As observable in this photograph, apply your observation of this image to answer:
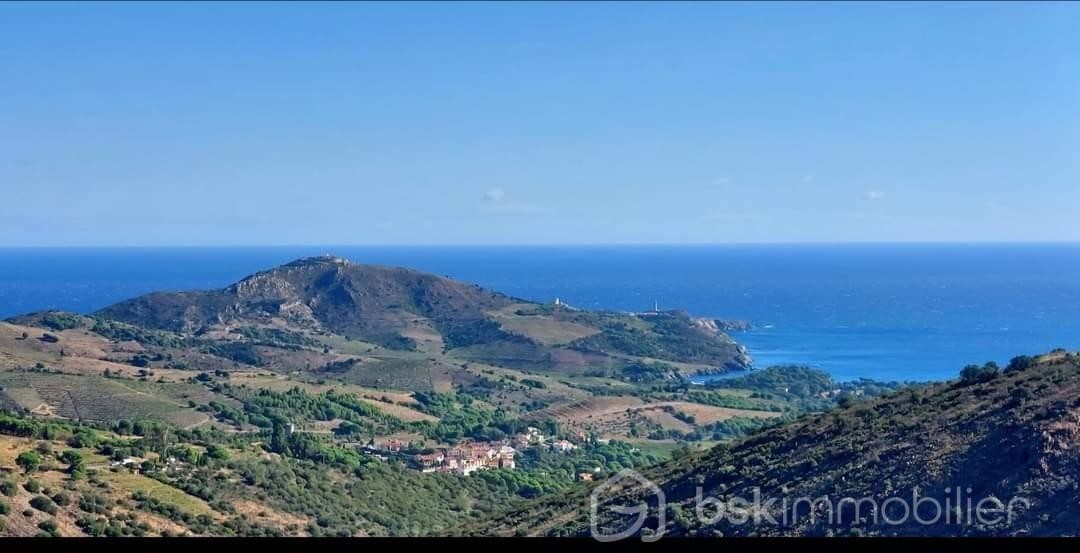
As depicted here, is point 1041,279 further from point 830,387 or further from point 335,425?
point 335,425

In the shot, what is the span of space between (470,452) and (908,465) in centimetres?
2757

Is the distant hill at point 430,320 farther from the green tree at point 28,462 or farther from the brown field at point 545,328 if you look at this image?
the green tree at point 28,462

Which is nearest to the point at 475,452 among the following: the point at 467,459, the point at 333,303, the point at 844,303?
the point at 467,459

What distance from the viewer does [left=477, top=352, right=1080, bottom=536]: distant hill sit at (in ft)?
39.1

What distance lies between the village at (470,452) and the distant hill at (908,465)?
15542 millimetres

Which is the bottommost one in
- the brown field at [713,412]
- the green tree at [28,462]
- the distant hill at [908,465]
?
the brown field at [713,412]

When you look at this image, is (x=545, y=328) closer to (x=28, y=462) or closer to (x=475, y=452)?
(x=475, y=452)

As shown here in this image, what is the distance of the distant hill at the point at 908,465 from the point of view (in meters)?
11.9

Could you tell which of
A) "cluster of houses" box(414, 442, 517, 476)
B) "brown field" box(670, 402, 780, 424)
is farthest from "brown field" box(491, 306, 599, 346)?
"cluster of houses" box(414, 442, 517, 476)

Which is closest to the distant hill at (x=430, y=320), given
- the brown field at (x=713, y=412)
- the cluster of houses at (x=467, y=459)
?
the brown field at (x=713, y=412)

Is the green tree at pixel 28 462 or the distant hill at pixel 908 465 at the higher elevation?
the distant hill at pixel 908 465

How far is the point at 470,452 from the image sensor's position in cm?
4053

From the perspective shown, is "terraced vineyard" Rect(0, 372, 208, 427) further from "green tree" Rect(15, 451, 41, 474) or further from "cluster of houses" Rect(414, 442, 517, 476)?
"green tree" Rect(15, 451, 41, 474)

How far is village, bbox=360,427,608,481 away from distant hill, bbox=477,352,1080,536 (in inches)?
612
